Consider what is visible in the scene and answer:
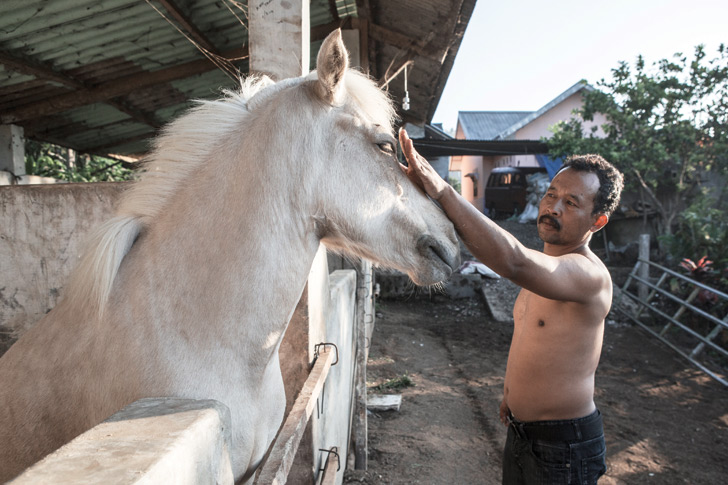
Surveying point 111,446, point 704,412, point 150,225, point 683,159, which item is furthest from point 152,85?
point 683,159

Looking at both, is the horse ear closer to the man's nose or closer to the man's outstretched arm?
the man's outstretched arm

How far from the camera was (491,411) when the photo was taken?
5.44 metres

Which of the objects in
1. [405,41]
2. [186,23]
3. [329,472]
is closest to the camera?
[329,472]

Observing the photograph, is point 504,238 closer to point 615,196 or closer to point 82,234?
point 615,196

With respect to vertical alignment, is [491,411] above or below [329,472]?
below

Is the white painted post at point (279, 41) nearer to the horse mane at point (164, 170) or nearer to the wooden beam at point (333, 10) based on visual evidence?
the horse mane at point (164, 170)

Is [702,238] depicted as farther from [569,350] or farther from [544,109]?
[544,109]

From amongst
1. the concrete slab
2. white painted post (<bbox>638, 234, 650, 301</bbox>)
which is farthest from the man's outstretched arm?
white painted post (<bbox>638, 234, 650, 301</bbox>)

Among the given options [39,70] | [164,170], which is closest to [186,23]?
Result: [39,70]

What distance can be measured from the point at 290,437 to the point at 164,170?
1.04 m

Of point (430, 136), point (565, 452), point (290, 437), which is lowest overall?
point (565, 452)

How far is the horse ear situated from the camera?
1.53 metres

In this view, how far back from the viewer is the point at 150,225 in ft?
5.30

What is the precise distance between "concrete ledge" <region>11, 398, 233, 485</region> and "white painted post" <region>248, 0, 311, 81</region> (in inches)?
69.9
